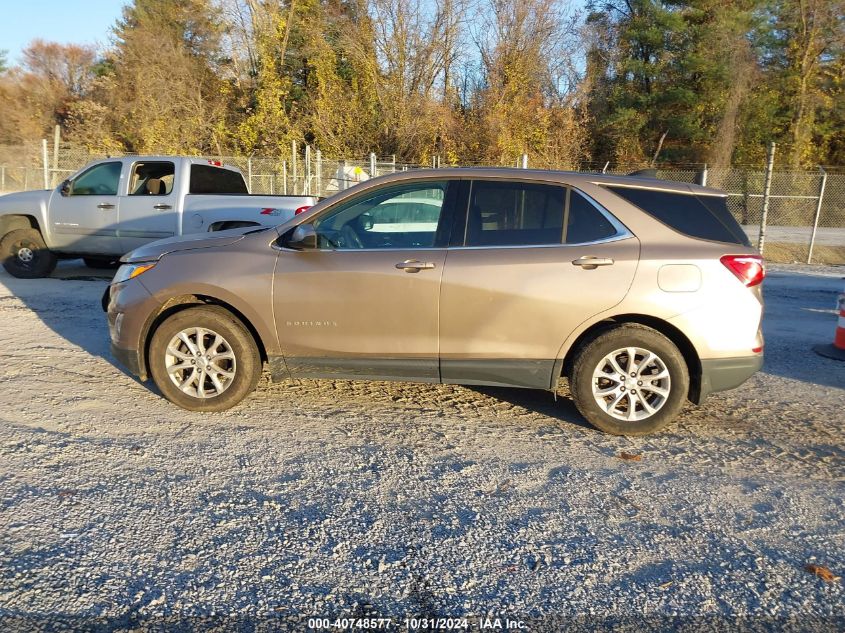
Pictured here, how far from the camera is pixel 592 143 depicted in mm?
33125

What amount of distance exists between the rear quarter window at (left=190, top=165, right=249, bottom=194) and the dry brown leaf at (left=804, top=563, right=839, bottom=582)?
30.0ft

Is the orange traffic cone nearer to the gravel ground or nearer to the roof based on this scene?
the gravel ground

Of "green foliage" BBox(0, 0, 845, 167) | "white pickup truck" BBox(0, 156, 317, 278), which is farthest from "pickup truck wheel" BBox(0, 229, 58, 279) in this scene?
"green foliage" BBox(0, 0, 845, 167)

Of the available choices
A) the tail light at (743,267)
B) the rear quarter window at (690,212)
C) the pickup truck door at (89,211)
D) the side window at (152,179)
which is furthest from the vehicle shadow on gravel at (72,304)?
the tail light at (743,267)

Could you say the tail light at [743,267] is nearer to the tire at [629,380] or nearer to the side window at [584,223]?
the tire at [629,380]

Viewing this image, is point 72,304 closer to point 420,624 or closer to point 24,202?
point 24,202

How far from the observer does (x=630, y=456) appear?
407 cm

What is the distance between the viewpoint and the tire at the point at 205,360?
4574 millimetres

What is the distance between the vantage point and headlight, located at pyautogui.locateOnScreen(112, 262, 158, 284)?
15.4 ft

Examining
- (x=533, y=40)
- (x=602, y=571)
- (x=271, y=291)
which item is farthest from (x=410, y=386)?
(x=533, y=40)

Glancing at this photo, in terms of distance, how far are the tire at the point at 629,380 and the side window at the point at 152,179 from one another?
7612 mm

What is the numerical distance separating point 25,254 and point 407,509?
933 cm

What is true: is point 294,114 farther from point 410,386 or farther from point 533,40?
point 410,386

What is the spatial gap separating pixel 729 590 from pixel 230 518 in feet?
7.94
